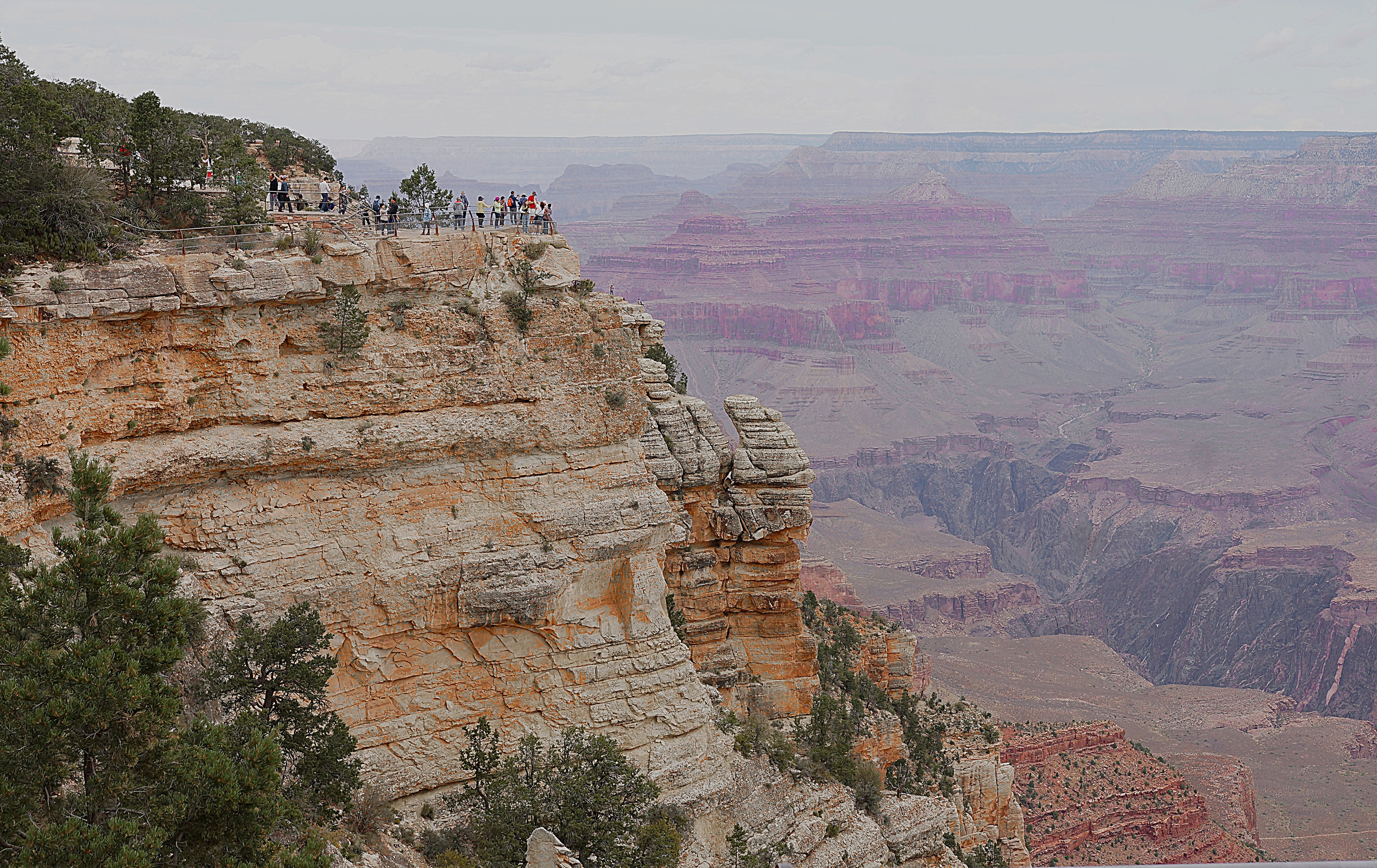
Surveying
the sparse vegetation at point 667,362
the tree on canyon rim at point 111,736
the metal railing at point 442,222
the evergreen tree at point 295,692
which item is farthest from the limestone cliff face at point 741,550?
the tree on canyon rim at point 111,736

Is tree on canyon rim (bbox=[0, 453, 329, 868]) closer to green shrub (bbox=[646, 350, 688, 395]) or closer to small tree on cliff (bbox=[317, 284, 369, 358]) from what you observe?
small tree on cliff (bbox=[317, 284, 369, 358])

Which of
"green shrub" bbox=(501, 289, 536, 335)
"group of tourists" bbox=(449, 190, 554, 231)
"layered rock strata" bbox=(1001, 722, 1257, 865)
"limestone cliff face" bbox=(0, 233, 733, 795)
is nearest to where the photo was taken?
"limestone cliff face" bbox=(0, 233, 733, 795)

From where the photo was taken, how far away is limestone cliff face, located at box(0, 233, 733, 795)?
23047mm

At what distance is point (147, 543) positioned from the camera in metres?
15.7

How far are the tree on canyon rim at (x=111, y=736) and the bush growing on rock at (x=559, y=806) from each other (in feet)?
27.4

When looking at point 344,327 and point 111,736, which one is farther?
point 344,327

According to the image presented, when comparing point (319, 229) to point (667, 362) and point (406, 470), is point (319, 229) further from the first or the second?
point (667, 362)

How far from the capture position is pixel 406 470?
2634 cm

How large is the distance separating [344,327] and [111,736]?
41.0 ft

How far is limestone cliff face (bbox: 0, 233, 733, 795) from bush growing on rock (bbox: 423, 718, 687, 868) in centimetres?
115

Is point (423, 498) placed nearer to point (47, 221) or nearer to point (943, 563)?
point (47, 221)

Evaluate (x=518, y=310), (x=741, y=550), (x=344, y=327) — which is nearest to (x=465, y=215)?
(x=518, y=310)

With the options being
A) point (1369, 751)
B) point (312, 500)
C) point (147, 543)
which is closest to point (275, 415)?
point (312, 500)

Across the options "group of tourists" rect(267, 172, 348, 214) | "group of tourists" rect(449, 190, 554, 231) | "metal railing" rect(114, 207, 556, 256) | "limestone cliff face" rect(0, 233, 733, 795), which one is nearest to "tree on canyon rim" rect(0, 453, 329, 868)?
"limestone cliff face" rect(0, 233, 733, 795)
